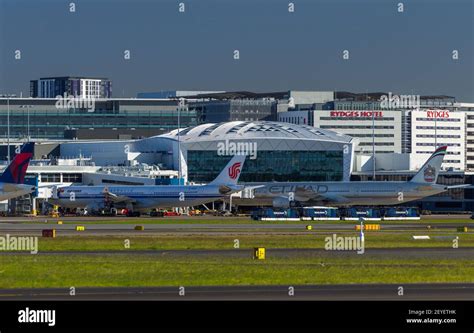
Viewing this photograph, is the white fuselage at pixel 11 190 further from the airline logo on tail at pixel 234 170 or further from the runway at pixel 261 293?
the runway at pixel 261 293

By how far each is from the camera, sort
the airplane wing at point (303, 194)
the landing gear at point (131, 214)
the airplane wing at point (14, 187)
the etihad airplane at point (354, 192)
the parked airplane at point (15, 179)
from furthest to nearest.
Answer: the airplane wing at point (303, 194) → the etihad airplane at point (354, 192) → the landing gear at point (131, 214) → the parked airplane at point (15, 179) → the airplane wing at point (14, 187)

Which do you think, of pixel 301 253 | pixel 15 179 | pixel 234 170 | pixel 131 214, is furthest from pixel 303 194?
pixel 301 253

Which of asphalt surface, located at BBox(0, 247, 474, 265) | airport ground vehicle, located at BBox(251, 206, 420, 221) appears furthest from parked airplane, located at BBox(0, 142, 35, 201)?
asphalt surface, located at BBox(0, 247, 474, 265)

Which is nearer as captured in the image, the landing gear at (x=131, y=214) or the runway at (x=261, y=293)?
the runway at (x=261, y=293)

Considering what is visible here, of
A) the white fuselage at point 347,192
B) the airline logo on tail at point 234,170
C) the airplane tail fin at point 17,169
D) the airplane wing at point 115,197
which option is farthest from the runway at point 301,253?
the white fuselage at point 347,192

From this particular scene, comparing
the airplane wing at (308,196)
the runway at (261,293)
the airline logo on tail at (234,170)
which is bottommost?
the airplane wing at (308,196)

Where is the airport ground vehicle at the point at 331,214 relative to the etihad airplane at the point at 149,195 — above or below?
below
